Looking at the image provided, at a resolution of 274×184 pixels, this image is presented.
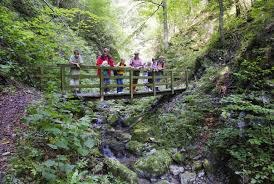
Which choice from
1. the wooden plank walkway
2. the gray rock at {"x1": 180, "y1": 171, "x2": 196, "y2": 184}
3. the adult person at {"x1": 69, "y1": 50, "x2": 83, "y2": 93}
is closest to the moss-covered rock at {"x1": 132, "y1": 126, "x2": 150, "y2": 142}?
the wooden plank walkway

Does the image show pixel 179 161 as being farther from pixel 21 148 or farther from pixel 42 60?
pixel 42 60

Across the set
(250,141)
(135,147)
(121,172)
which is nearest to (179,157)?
(135,147)

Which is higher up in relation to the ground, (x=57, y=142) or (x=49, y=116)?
(x=49, y=116)

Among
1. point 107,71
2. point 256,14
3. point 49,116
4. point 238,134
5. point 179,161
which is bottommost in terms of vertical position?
point 179,161

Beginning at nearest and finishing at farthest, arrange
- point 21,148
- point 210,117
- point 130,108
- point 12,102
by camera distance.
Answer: point 21,148 < point 12,102 < point 210,117 < point 130,108

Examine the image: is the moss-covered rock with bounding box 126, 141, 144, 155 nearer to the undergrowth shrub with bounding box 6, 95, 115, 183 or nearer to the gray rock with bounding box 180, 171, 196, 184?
the gray rock with bounding box 180, 171, 196, 184

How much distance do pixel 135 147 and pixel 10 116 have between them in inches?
184

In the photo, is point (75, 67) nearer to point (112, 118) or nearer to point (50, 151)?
point (112, 118)

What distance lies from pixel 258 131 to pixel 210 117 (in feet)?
8.70

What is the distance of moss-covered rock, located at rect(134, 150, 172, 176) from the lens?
28.2 ft

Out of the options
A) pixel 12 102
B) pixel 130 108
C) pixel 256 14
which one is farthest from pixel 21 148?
pixel 256 14

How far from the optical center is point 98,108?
1369 centimetres

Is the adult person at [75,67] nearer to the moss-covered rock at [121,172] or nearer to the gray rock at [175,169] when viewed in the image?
the moss-covered rock at [121,172]

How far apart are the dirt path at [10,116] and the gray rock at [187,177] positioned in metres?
4.75
